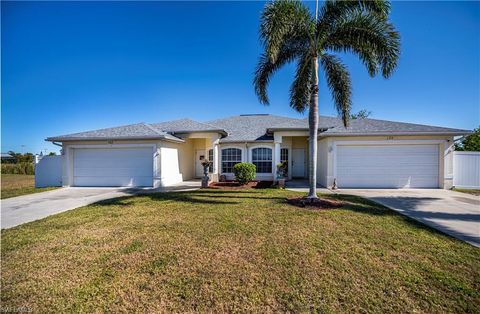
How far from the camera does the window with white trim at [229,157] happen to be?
50.7ft

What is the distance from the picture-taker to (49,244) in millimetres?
4637

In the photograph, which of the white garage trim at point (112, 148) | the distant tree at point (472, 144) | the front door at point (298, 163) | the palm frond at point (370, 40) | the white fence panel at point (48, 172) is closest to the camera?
the palm frond at point (370, 40)

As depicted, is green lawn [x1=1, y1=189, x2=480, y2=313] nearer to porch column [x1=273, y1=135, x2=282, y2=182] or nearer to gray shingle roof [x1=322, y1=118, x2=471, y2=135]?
gray shingle roof [x1=322, y1=118, x2=471, y2=135]

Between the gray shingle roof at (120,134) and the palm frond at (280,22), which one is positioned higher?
the palm frond at (280,22)

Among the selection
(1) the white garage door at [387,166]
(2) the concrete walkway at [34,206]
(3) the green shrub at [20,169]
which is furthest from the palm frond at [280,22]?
(3) the green shrub at [20,169]

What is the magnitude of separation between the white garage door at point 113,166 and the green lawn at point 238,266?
22.5 ft

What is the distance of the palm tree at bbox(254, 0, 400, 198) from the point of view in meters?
7.15

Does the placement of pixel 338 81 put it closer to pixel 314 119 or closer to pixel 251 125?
pixel 314 119

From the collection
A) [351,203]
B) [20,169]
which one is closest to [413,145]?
[351,203]

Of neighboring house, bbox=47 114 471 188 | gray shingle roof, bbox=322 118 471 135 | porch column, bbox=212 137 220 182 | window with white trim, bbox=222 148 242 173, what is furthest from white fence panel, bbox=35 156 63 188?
gray shingle roof, bbox=322 118 471 135

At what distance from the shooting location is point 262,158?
49.4 ft

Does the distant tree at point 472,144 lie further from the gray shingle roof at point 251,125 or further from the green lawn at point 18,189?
the green lawn at point 18,189

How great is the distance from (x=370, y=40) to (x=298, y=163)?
1039cm

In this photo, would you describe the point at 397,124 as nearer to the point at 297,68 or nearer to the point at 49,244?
the point at 297,68
